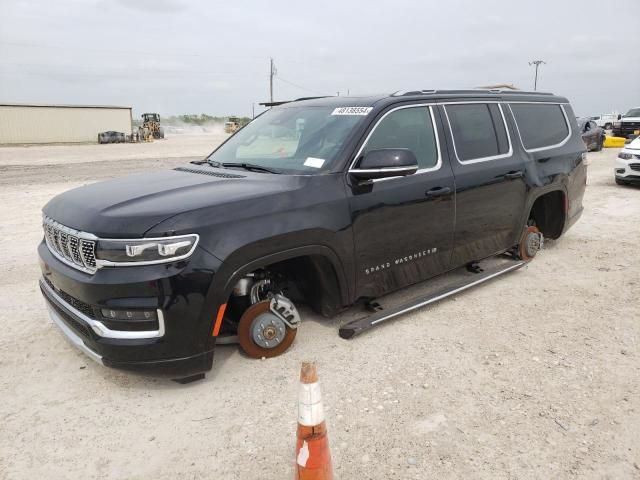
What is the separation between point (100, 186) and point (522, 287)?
395 cm

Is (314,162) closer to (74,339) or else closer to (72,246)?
(72,246)

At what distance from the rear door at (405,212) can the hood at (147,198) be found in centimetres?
72

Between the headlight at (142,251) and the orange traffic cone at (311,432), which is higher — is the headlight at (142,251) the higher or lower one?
the higher one

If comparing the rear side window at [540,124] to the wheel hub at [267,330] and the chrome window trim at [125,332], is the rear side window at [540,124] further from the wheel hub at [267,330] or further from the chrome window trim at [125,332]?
the chrome window trim at [125,332]

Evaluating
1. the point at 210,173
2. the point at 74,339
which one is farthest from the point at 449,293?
the point at 74,339

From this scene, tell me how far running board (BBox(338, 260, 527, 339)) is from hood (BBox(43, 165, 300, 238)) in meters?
1.23

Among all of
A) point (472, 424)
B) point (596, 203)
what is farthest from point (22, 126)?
point (472, 424)

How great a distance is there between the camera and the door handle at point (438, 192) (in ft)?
13.3

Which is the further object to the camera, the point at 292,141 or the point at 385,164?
the point at 292,141

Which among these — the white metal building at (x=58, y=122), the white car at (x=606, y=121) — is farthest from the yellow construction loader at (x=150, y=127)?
the white car at (x=606, y=121)

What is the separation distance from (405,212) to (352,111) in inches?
35.1

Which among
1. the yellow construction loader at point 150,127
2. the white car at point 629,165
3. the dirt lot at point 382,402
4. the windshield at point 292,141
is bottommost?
the dirt lot at point 382,402

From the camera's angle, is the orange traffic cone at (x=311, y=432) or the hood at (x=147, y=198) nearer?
the orange traffic cone at (x=311, y=432)

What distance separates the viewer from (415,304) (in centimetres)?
416
